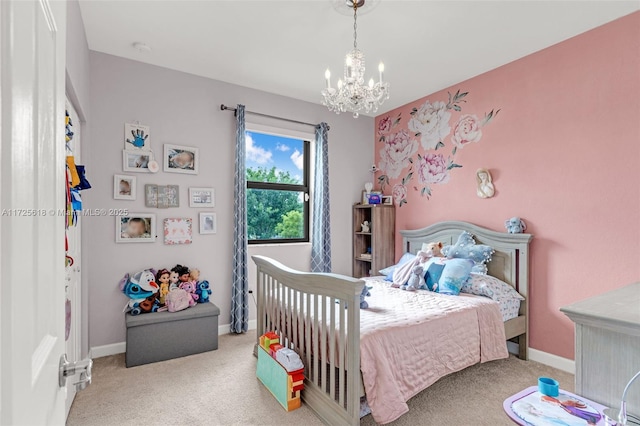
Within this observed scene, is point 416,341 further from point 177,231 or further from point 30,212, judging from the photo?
point 177,231

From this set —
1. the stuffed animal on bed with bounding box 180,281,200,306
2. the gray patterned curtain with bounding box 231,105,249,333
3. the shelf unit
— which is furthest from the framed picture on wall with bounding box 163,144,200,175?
the shelf unit

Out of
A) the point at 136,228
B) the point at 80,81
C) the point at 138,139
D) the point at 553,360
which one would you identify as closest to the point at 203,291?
the point at 136,228

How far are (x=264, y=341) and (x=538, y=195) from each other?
259 centimetres

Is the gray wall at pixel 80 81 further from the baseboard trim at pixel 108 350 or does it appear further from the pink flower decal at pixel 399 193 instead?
the pink flower decal at pixel 399 193

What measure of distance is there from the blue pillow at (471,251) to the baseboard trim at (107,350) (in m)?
3.13

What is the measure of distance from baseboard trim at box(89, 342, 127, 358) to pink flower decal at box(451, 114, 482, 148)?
377 cm

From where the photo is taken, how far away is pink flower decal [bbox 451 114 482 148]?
133 inches

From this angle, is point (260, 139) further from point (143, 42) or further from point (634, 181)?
point (634, 181)

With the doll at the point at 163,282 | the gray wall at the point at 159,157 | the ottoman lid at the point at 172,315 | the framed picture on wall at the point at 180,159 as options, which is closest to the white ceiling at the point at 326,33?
the gray wall at the point at 159,157

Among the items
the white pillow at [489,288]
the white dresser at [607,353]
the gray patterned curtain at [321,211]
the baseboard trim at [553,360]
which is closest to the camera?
the white dresser at [607,353]

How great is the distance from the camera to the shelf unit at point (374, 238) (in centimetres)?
415

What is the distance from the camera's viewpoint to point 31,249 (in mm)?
550

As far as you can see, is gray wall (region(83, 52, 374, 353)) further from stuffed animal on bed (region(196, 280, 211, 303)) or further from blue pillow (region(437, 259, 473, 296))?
blue pillow (region(437, 259, 473, 296))

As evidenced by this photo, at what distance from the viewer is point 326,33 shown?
2631 mm
